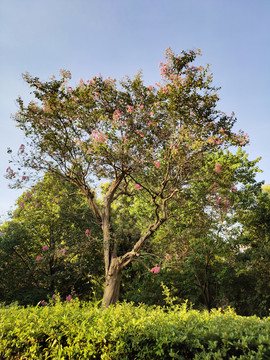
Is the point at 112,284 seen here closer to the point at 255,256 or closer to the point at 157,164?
the point at 157,164

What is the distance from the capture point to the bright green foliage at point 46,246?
Result: 1252cm

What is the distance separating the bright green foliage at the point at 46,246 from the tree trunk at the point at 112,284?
3.06m

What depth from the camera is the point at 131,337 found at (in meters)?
3.04

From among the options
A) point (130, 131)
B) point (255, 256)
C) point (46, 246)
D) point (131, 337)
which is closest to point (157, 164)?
point (130, 131)

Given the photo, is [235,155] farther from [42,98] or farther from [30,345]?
[30,345]

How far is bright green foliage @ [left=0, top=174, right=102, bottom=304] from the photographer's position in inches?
493

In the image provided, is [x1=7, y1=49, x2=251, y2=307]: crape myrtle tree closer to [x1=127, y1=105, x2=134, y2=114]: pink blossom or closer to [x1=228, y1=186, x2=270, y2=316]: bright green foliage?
[x1=127, y1=105, x2=134, y2=114]: pink blossom

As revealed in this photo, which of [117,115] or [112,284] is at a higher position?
[117,115]

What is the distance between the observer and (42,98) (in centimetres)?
922

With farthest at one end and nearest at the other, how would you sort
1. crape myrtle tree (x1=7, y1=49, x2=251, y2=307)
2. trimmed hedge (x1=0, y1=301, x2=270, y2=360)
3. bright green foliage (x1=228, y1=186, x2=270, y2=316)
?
bright green foliage (x1=228, y1=186, x2=270, y2=316) → crape myrtle tree (x1=7, y1=49, x2=251, y2=307) → trimmed hedge (x1=0, y1=301, x2=270, y2=360)

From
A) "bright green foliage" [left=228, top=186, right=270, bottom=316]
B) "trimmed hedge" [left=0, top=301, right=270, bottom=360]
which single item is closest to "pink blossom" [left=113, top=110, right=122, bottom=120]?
"trimmed hedge" [left=0, top=301, right=270, bottom=360]

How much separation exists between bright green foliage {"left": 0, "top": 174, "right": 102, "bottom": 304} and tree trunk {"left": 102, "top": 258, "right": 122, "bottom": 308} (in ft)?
10.0

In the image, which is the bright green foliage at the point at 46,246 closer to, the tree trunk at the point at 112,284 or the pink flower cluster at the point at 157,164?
the tree trunk at the point at 112,284

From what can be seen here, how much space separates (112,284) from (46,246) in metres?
5.63
